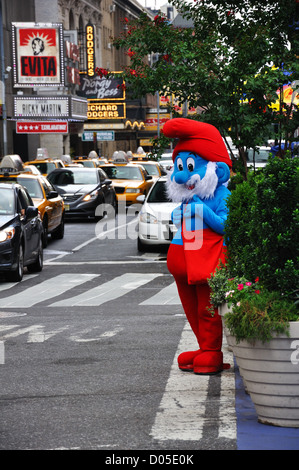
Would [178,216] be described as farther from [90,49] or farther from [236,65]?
[90,49]

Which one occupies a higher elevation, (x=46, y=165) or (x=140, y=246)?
(x=140, y=246)

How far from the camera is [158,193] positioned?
20.1m

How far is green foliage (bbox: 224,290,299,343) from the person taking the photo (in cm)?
547

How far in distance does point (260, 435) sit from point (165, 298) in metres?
7.37

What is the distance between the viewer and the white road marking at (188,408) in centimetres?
570

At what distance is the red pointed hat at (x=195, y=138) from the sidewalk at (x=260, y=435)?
236cm

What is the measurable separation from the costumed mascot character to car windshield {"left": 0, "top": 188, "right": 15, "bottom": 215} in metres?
8.28

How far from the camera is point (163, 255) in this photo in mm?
19422

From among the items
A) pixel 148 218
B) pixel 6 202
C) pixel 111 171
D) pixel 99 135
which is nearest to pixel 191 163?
pixel 6 202

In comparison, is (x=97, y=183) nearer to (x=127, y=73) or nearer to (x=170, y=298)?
(x=127, y=73)

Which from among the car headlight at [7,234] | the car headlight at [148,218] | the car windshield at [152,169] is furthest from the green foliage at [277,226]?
the car windshield at [152,169]

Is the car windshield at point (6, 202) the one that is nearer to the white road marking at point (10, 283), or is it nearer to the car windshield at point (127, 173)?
the white road marking at point (10, 283)

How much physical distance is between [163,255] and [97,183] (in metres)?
9.61

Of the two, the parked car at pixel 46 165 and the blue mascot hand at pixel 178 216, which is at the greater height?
the blue mascot hand at pixel 178 216
